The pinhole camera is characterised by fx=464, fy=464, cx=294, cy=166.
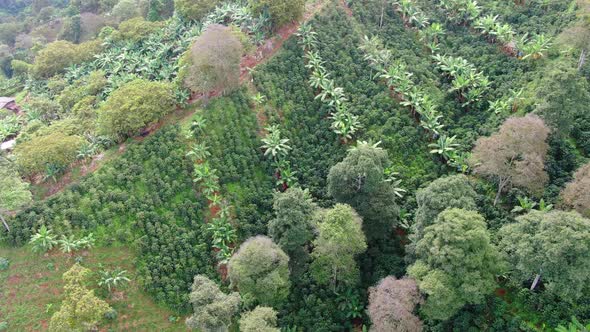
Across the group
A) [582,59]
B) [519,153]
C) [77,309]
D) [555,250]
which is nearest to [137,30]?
[77,309]

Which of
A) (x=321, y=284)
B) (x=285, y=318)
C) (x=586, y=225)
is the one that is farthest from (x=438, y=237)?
(x=285, y=318)

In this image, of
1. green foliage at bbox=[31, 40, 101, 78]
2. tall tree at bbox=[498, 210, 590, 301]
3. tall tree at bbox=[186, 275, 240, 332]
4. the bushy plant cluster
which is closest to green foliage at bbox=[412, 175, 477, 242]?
tall tree at bbox=[498, 210, 590, 301]

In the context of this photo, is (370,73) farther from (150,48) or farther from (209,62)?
(150,48)

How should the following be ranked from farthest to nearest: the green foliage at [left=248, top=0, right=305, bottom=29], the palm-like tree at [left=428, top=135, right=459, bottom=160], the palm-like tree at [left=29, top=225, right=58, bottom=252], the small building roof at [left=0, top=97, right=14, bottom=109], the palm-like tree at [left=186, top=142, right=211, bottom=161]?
the small building roof at [left=0, top=97, right=14, bottom=109] < the green foliage at [left=248, top=0, right=305, bottom=29] < the palm-like tree at [left=428, top=135, right=459, bottom=160] < the palm-like tree at [left=186, top=142, right=211, bottom=161] < the palm-like tree at [left=29, top=225, right=58, bottom=252]

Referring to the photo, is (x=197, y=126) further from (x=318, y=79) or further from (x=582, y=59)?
(x=582, y=59)

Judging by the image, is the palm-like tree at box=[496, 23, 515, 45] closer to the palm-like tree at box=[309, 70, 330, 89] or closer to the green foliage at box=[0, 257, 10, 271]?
the palm-like tree at box=[309, 70, 330, 89]
